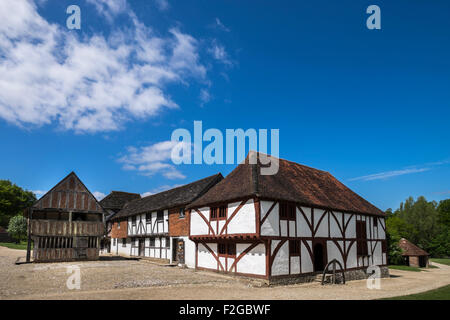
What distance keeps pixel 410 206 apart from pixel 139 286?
60.7 meters

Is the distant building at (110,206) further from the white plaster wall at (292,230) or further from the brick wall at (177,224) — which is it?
the white plaster wall at (292,230)

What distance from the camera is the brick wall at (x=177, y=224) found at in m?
23.1

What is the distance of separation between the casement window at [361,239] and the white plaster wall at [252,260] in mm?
9325

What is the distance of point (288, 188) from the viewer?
61.3 ft

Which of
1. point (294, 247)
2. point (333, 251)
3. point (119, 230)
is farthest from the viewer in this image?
point (119, 230)

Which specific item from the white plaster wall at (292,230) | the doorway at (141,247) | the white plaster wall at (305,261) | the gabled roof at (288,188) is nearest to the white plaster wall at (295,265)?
the white plaster wall at (305,261)

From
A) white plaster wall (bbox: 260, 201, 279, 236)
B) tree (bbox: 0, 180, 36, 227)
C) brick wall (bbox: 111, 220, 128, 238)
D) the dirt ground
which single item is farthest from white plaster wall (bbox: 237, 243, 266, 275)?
tree (bbox: 0, 180, 36, 227)

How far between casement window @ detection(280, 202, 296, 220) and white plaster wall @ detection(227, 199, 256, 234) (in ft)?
5.89

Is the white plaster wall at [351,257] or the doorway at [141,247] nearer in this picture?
the white plaster wall at [351,257]

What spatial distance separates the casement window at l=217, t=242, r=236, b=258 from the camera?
1779 centimetres

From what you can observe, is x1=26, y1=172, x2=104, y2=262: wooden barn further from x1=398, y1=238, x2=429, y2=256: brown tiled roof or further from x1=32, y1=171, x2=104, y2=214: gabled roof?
x1=398, y1=238, x2=429, y2=256: brown tiled roof

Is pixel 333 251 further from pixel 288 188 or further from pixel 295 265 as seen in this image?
pixel 288 188

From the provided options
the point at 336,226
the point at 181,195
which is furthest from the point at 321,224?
the point at 181,195

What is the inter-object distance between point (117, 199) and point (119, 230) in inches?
259
